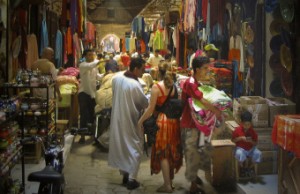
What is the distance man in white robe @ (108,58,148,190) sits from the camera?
6387mm

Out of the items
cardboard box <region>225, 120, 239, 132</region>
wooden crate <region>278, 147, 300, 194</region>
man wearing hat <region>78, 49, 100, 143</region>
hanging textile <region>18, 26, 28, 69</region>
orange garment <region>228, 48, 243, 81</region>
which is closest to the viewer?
wooden crate <region>278, 147, 300, 194</region>

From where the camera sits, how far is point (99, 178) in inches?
279

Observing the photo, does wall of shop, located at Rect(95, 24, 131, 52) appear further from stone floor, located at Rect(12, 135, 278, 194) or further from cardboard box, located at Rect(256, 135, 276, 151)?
cardboard box, located at Rect(256, 135, 276, 151)

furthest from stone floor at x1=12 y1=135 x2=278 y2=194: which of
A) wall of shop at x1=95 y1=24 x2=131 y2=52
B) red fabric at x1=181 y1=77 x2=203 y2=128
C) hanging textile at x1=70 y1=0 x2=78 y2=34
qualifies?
wall of shop at x1=95 y1=24 x2=131 y2=52

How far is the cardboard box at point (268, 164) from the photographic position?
660cm

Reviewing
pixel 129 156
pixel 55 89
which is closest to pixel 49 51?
pixel 55 89

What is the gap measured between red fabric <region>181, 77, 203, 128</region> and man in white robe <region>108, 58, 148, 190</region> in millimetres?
728

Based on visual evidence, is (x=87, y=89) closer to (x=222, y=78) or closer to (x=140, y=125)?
(x=222, y=78)

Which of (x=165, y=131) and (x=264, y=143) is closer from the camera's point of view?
(x=165, y=131)

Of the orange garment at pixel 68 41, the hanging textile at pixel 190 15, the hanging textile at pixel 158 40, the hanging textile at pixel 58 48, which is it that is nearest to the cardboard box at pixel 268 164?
the hanging textile at pixel 190 15

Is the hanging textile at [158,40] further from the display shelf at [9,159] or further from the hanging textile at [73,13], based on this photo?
the display shelf at [9,159]

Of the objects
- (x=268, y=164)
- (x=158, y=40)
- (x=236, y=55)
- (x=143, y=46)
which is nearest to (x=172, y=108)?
(x=268, y=164)

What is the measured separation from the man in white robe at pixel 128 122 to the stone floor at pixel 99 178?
31cm

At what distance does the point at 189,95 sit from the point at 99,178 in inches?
90.8
